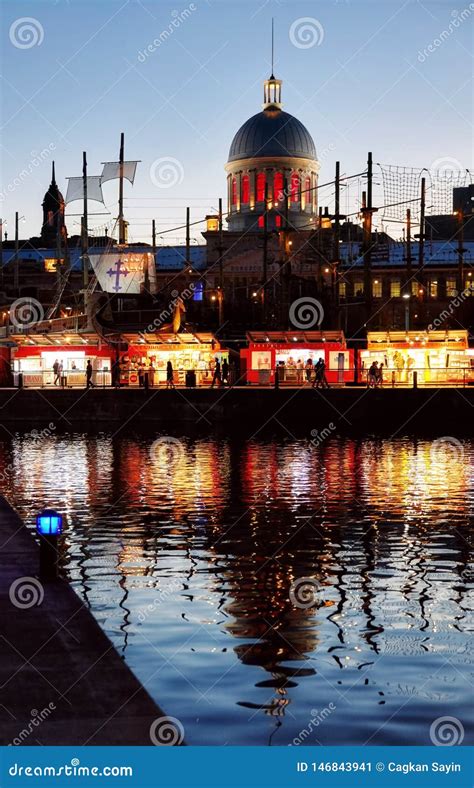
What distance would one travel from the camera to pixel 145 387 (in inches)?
2297

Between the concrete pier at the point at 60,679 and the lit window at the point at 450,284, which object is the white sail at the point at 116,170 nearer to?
the lit window at the point at 450,284

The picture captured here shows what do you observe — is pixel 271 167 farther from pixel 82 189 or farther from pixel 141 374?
pixel 141 374

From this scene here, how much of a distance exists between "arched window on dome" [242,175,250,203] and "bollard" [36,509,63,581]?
476 ft

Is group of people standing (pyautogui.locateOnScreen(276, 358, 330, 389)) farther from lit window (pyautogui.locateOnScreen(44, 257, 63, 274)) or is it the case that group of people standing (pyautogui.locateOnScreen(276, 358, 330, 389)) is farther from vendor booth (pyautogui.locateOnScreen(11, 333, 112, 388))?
lit window (pyautogui.locateOnScreen(44, 257, 63, 274))

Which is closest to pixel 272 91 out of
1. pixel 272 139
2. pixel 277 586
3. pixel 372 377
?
pixel 272 139

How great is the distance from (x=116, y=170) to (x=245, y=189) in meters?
74.8

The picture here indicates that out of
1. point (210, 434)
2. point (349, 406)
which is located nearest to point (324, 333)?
point (349, 406)

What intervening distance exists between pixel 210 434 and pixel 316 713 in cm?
4073

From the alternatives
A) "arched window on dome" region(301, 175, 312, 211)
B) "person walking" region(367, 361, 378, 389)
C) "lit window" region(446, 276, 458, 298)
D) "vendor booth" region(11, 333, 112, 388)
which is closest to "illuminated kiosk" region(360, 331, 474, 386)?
"person walking" region(367, 361, 378, 389)

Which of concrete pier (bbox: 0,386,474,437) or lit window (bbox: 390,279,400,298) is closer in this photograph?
concrete pier (bbox: 0,386,474,437)

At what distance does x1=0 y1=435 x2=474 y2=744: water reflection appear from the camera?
11594 mm

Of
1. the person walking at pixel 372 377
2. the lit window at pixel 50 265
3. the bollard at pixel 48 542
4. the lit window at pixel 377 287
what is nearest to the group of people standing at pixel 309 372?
the person walking at pixel 372 377

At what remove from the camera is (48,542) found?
15.4 meters
